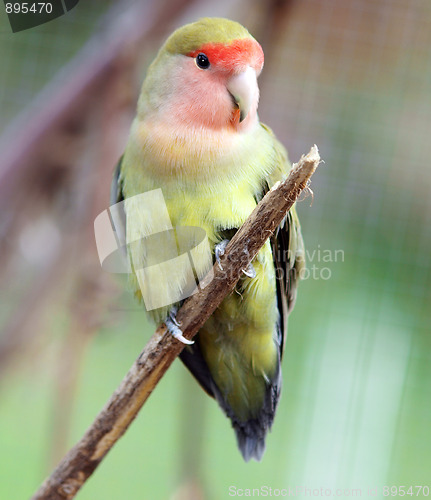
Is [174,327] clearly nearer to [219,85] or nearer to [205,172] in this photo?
[205,172]

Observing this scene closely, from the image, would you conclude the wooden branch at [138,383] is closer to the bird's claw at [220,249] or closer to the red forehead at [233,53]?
the bird's claw at [220,249]

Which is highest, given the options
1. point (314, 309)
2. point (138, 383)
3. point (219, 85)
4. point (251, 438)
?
point (219, 85)

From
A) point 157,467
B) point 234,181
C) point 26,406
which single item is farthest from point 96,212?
Answer: point 157,467

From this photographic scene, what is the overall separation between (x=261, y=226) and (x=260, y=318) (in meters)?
0.27

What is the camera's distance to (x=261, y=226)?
0.75 m

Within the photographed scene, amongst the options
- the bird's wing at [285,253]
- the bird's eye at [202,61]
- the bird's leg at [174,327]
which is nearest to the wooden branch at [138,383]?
the bird's leg at [174,327]

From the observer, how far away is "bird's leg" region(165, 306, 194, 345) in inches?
34.1

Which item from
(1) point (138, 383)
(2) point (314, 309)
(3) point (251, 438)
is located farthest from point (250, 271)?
(2) point (314, 309)

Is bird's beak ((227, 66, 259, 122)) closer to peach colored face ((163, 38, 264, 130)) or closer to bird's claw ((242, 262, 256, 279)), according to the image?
peach colored face ((163, 38, 264, 130))

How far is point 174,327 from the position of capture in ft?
2.87

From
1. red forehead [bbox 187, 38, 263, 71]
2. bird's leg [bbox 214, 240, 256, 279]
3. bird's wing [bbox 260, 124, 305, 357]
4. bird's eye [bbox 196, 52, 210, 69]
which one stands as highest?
red forehead [bbox 187, 38, 263, 71]

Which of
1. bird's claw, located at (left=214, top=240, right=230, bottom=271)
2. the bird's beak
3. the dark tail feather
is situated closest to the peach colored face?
the bird's beak

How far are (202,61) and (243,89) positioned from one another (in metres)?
0.08

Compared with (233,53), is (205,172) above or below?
below
